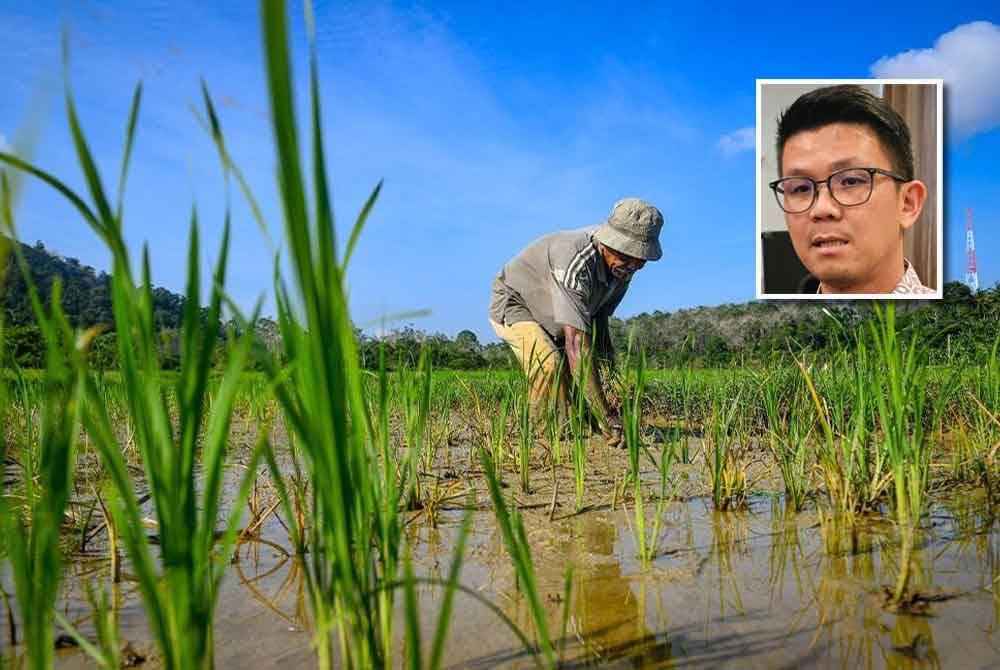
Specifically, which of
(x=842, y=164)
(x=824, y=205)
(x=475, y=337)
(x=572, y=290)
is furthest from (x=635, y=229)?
(x=824, y=205)

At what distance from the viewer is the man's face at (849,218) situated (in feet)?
24.5

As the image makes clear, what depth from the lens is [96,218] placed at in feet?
2.62

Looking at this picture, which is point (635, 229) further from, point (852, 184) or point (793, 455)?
point (852, 184)

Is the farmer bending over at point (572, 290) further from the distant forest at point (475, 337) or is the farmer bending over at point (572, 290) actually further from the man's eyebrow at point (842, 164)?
the man's eyebrow at point (842, 164)

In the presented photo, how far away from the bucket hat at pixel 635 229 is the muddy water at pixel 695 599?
2360 millimetres

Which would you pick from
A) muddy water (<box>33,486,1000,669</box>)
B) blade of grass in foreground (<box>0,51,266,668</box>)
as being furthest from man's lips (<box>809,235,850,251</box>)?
blade of grass in foreground (<box>0,51,266,668</box>)

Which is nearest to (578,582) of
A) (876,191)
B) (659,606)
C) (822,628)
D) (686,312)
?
(659,606)

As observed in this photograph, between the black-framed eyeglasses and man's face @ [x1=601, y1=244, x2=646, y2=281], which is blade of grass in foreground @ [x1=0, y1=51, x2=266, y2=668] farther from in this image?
the black-framed eyeglasses

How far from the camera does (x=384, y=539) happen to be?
0.96m

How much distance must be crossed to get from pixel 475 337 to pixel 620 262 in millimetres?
1075

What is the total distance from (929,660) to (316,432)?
1109 millimetres

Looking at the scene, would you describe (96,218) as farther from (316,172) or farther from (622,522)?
(622,522)

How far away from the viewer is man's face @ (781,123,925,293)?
294 inches

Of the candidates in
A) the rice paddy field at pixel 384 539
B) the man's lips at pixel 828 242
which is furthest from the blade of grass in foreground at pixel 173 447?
the man's lips at pixel 828 242
